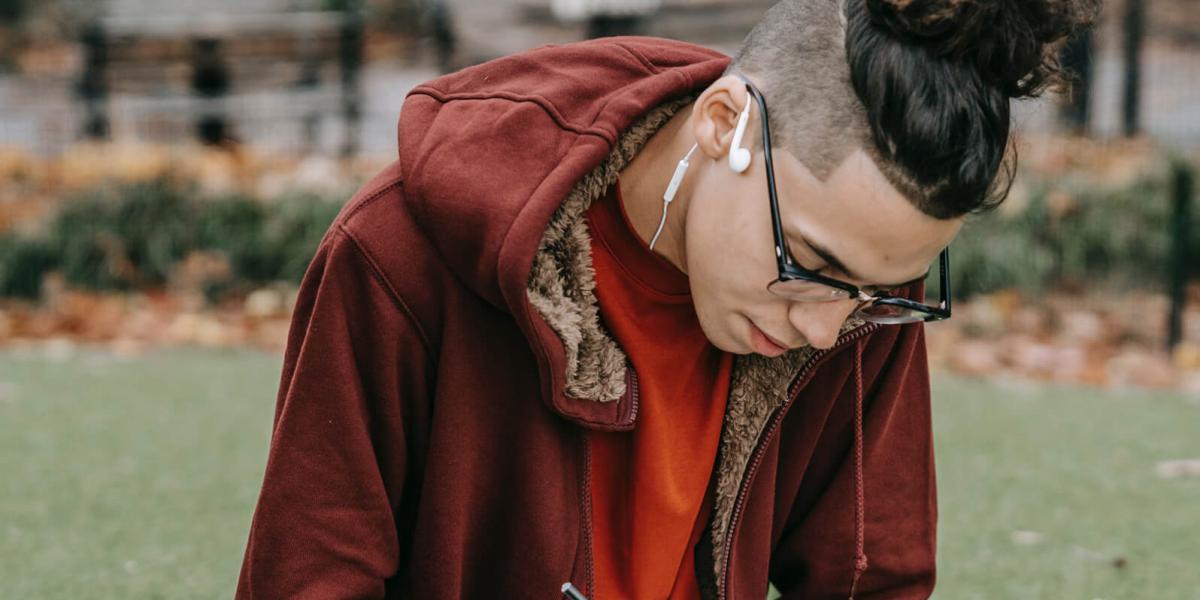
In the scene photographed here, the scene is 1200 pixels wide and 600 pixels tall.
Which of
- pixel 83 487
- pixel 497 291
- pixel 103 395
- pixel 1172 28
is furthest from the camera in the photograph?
pixel 1172 28

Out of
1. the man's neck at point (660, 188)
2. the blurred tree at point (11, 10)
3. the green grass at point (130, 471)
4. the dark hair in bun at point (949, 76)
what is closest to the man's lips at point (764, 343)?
the man's neck at point (660, 188)

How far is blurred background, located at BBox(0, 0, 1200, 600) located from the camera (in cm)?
343

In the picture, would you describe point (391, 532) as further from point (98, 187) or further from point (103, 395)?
point (98, 187)

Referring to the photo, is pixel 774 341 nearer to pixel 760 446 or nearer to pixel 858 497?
pixel 760 446

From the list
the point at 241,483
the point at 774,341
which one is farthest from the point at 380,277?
the point at 241,483

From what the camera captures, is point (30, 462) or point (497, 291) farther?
point (30, 462)

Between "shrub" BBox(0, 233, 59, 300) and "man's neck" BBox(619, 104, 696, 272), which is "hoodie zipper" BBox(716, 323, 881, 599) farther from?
"shrub" BBox(0, 233, 59, 300)

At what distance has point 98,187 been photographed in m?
6.89

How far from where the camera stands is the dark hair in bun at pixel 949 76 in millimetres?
1588

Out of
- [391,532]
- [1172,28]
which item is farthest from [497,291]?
[1172,28]

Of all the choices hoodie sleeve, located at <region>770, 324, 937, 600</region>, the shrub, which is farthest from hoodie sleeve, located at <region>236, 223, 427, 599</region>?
the shrub

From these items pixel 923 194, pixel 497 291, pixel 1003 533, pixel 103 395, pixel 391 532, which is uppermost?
pixel 923 194

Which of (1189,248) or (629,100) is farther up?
(629,100)

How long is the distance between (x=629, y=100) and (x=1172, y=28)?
1274 centimetres
